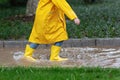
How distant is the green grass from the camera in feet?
18.6

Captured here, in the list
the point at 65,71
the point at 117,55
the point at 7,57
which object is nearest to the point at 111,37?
the point at 117,55

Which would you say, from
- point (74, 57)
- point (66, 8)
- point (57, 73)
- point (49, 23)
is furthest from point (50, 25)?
point (57, 73)

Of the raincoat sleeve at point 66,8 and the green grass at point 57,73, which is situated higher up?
the raincoat sleeve at point 66,8

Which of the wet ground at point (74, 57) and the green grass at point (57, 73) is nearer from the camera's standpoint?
the green grass at point (57, 73)

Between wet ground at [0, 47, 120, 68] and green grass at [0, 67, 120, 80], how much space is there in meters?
0.79

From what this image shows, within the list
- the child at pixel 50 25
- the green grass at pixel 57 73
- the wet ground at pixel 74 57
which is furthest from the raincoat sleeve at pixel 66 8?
the green grass at pixel 57 73

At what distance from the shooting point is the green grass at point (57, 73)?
566 centimetres

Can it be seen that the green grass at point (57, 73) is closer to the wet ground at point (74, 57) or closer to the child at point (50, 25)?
the wet ground at point (74, 57)

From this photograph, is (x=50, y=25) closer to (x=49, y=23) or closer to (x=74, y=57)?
(x=49, y=23)

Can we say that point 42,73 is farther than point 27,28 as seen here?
No

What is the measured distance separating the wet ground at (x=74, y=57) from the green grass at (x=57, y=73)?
792mm

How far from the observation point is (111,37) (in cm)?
1006

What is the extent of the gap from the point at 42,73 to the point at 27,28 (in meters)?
5.54

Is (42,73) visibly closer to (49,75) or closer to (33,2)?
(49,75)
